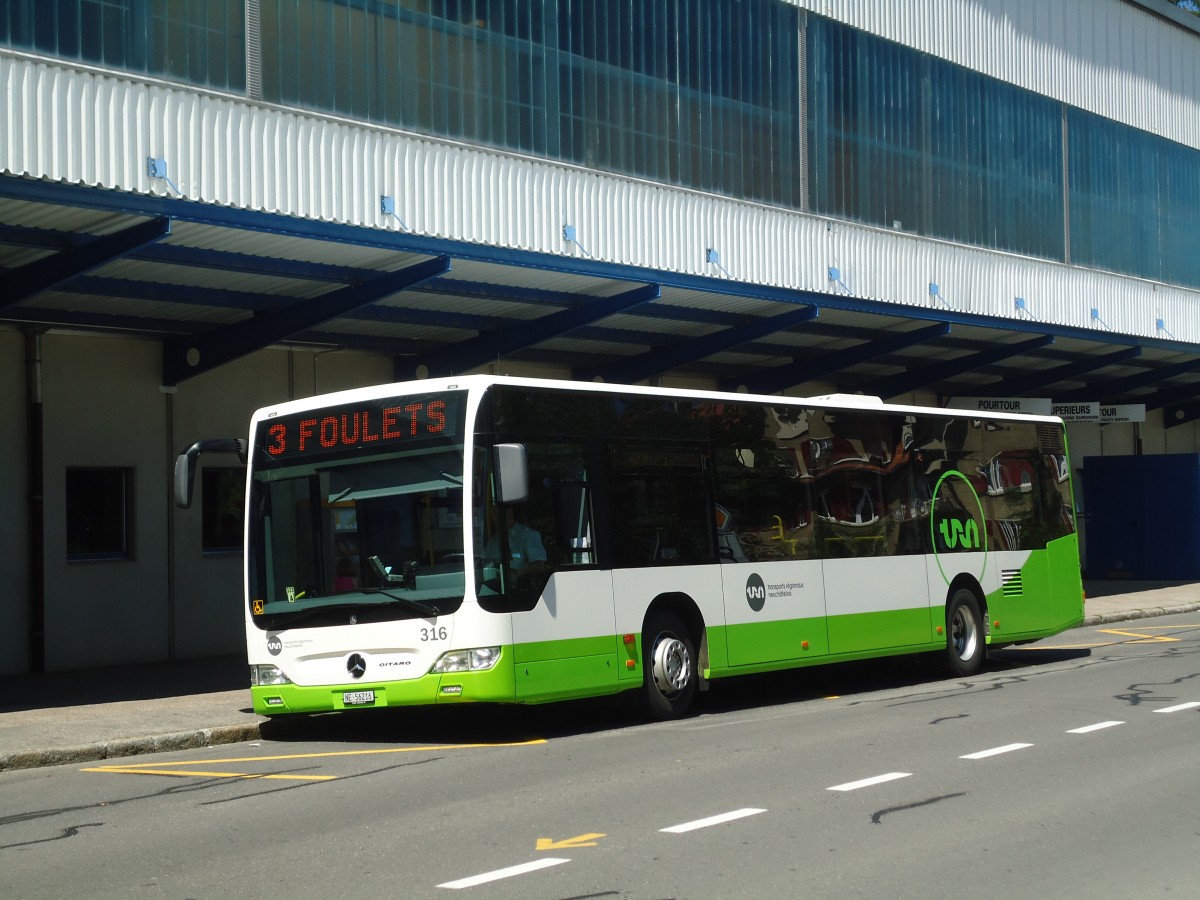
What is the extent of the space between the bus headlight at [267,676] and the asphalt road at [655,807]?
1.79ft

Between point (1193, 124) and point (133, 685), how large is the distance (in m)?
28.4

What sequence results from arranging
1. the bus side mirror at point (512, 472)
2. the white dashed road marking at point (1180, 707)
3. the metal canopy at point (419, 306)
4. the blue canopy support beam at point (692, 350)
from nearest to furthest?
the bus side mirror at point (512, 472)
the white dashed road marking at point (1180, 707)
the metal canopy at point (419, 306)
the blue canopy support beam at point (692, 350)

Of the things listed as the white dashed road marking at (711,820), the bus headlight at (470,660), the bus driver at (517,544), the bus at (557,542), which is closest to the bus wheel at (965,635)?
the bus at (557,542)

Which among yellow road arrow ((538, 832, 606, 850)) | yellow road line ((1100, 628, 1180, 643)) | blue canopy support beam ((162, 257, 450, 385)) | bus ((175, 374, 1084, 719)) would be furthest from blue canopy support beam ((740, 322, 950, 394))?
yellow road arrow ((538, 832, 606, 850))

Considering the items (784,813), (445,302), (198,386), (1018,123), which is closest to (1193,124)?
(1018,123)

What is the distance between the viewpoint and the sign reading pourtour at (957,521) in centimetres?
1691

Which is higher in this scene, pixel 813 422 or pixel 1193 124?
pixel 1193 124

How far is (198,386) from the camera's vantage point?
19.6 metres

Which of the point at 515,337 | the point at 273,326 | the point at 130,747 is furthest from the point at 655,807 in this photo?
the point at 515,337

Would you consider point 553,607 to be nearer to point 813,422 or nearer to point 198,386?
point 813,422

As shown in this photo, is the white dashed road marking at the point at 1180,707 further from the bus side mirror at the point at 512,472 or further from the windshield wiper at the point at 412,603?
the windshield wiper at the point at 412,603

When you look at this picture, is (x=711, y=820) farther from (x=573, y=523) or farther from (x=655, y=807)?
(x=573, y=523)

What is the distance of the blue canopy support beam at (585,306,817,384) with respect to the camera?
72.9ft

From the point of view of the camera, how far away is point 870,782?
374 inches
